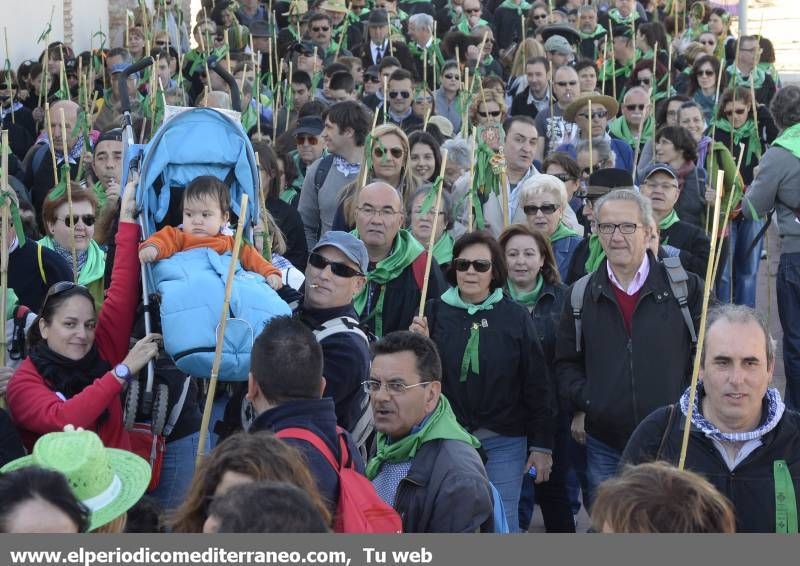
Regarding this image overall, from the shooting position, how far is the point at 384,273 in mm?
7441

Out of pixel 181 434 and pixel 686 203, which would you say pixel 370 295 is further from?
pixel 686 203

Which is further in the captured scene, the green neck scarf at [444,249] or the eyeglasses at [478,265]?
the green neck scarf at [444,249]

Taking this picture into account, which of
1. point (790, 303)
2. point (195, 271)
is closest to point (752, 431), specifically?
point (195, 271)

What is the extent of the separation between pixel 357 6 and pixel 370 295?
11782 mm

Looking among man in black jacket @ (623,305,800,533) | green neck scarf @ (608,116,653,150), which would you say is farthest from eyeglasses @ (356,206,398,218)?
green neck scarf @ (608,116,653,150)

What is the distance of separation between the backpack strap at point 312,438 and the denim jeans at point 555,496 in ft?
10.4

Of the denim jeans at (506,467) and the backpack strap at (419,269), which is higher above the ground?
the backpack strap at (419,269)

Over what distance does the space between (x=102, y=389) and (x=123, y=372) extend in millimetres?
101

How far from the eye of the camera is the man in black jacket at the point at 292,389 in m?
4.77

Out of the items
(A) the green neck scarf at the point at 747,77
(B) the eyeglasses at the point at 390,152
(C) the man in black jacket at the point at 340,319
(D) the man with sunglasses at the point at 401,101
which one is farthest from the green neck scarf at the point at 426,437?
(A) the green neck scarf at the point at 747,77

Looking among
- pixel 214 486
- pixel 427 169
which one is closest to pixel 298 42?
pixel 427 169

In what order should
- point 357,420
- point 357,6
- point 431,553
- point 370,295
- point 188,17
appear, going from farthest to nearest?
point 188,17 → point 357,6 → point 370,295 → point 357,420 → point 431,553

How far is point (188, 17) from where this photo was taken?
68.7ft

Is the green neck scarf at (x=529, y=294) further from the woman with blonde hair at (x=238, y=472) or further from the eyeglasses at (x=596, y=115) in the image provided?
the eyeglasses at (x=596, y=115)
